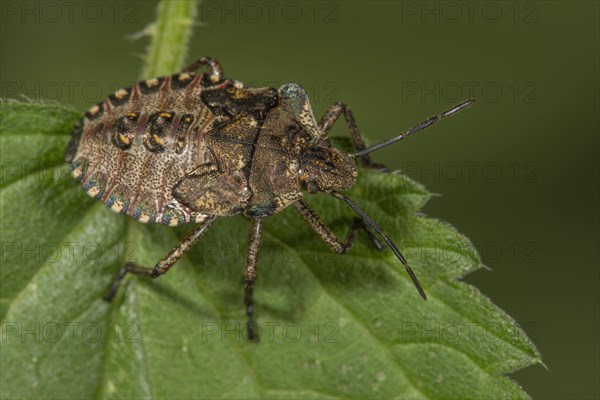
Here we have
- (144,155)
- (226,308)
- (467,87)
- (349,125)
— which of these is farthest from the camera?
(467,87)

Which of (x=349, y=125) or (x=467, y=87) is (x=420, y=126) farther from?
(x=467, y=87)

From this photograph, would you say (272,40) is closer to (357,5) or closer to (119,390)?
(357,5)

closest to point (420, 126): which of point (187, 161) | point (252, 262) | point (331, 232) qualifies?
point (331, 232)

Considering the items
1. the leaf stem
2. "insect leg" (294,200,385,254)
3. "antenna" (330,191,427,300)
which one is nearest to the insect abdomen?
the leaf stem

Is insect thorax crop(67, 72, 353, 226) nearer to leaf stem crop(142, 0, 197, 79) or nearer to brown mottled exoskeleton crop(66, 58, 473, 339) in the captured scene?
brown mottled exoskeleton crop(66, 58, 473, 339)

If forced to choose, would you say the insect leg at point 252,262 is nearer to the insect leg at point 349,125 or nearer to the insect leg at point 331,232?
the insect leg at point 331,232

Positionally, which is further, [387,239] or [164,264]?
[164,264]

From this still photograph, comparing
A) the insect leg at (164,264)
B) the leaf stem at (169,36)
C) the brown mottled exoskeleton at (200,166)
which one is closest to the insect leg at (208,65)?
the leaf stem at (169,36)
